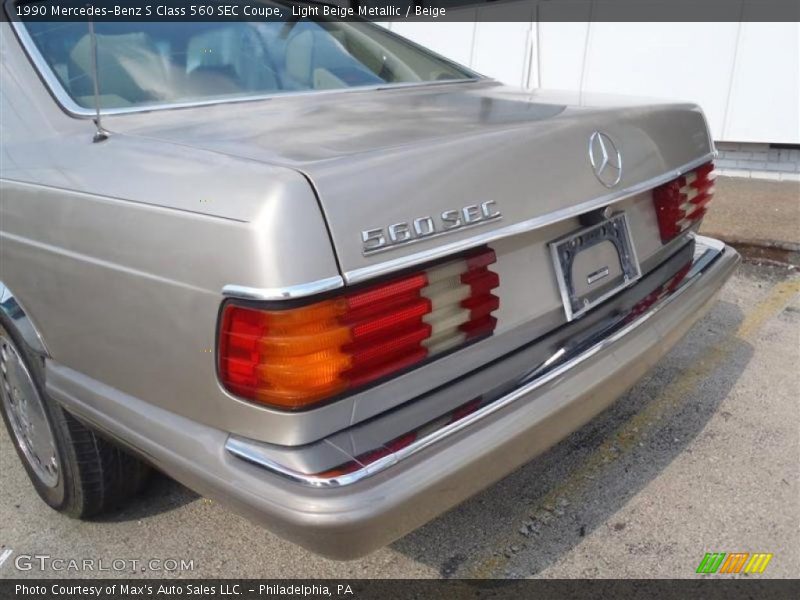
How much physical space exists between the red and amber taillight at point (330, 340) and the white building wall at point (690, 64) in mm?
5161

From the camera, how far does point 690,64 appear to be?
691cm

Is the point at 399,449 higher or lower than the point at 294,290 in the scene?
lower

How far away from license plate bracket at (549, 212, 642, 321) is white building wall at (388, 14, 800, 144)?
4428 mm

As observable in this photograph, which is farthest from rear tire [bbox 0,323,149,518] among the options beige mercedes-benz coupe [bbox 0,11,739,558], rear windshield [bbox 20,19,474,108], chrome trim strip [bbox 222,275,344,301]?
chrome trim strip [bbox 222,275,344,301]

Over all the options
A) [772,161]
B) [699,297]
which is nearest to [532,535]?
[699,297]

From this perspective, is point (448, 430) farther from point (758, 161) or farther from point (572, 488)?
point (758, 161)

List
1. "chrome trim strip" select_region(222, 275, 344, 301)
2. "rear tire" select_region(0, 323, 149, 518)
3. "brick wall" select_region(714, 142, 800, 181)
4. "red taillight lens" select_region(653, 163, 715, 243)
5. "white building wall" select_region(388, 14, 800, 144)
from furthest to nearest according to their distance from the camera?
"brick wall" select_region(714, 142, 800, 181) < "white building wall" select_region(388, 14, 800, 144) < "red taillight lens" select_region(653, 163, 715, 243) < "rear tire" select_region(0, 323, 149, 518) < "chrome trim strip" select_region(222, 275, 344, 301)

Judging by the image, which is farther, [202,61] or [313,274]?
[202,61]

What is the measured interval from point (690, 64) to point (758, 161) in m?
1.12

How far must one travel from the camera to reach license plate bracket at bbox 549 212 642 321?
6.80 feet

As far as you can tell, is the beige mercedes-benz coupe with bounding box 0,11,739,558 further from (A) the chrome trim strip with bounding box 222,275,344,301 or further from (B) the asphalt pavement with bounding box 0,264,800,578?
(B) the asphalt pavement with bounding box 0,264,800,578

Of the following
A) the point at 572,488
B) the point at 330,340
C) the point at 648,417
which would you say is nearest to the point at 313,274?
the point at 330,340

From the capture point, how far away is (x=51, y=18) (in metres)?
2.57

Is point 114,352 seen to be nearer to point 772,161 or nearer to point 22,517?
point 22,517
